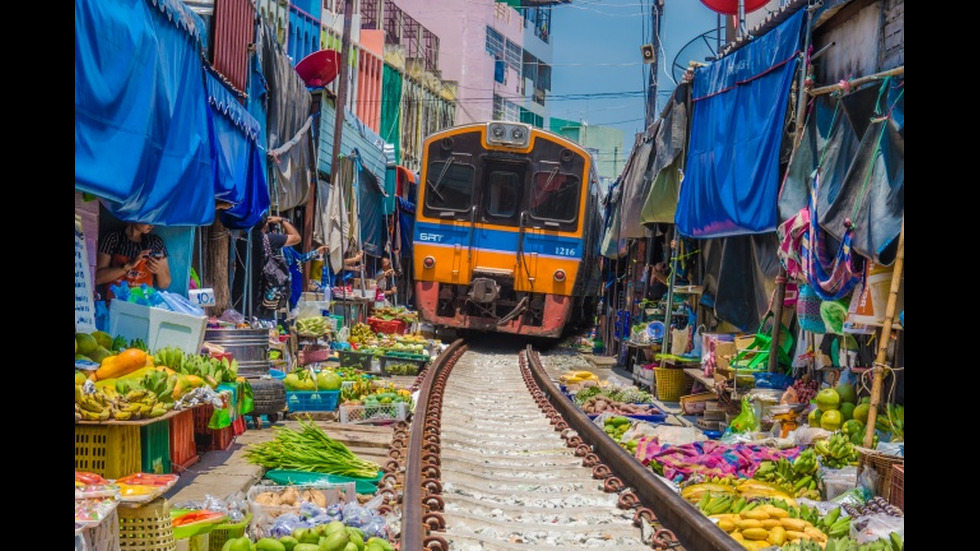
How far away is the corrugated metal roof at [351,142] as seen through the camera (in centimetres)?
1709

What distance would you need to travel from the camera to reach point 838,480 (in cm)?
631

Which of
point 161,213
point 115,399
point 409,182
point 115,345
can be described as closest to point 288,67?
point 161,213

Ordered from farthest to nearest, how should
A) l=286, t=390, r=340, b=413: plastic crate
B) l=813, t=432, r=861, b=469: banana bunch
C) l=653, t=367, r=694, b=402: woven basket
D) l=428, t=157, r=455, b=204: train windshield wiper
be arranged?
1. l=428, t=157, r=455, b=204: train windshield wiper
2. l=653, t=367, r=694, b=402: woven basket
3. l=286, t=390, r=340, b=413: plastic crate
4. l=813, t=432, r=861, b=469: banana bunch

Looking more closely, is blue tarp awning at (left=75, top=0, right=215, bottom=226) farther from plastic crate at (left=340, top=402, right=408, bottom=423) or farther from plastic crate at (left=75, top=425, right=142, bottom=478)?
plastic crate at (left=340, top=402, right=408, bottom=423)

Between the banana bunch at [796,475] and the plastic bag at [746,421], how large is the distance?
1748mm

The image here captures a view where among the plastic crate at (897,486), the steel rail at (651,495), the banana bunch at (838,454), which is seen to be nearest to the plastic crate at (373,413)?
the steel rail at (651,495)

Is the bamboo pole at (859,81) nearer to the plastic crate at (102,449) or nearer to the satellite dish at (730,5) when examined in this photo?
the satellite dish at (730,5)

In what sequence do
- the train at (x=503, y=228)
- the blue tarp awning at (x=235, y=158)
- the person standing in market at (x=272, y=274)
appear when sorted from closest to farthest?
the blue tarp awning at (x=235, y=158), the person standing in market at (x=272, y=274), the train at (x=503, y=228)

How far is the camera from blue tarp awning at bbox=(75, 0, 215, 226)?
5863mm

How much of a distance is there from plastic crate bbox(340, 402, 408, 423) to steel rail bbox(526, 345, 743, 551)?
59.5 inches

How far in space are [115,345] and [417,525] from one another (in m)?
3.11

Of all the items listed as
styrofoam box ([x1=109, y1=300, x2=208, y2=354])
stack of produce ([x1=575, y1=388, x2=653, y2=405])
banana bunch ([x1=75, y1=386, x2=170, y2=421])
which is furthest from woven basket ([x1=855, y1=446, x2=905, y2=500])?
stack of produce ([x1=575, y1=388, x2=653, y2=405])
